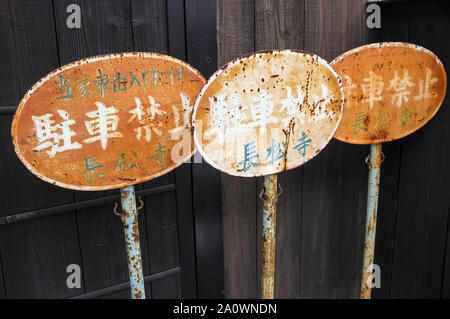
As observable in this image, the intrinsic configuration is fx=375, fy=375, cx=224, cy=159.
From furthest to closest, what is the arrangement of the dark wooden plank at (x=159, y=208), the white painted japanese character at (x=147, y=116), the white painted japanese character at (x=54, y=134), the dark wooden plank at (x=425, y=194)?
the dark wooden plank at (x=425, y=194), the dark wooden plank at (x=159, y=208), the white painted japanese character at (x=147, y=116), the white painted japanese character at (x=54, y=134)

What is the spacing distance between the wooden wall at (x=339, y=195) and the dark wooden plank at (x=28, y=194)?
645 millimetres

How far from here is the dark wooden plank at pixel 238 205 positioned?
1509 millimetres

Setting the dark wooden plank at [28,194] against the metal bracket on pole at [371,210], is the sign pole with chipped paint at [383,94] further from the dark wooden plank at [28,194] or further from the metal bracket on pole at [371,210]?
the dark wooden plank at [28,194]

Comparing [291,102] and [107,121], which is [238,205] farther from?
[107,121]

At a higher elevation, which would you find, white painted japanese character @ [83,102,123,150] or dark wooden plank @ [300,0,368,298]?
white painted japanese character @ [83,102,123,150]

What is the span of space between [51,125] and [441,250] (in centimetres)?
170

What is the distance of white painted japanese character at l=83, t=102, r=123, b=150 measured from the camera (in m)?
1.04

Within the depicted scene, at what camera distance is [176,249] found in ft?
5.30

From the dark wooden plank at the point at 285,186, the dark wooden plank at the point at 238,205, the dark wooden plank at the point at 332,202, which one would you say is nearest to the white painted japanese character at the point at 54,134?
the dark wooden plank at the point at 238,205

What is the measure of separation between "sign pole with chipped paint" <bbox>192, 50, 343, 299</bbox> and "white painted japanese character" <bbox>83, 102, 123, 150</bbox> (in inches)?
9.1

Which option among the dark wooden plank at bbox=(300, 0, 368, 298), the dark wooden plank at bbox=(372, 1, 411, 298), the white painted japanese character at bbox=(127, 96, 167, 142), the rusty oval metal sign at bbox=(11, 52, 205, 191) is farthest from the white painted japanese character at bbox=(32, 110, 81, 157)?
the dark wooden plank at bbox=(372, 1, 411, 298)

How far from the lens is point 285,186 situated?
1767 mm

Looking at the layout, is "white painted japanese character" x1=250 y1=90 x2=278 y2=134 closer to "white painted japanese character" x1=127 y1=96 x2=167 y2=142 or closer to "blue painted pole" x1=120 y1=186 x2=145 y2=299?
"white painted japanese character" x1=127 y1=96 x2=167 y2=142

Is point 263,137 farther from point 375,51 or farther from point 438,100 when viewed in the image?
point 438,100
